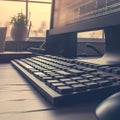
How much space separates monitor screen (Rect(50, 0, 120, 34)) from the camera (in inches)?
28.8

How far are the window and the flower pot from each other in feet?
0.89

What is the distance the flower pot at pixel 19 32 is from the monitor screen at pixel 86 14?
764 mm

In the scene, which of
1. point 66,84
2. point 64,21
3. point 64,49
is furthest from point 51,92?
point 64,49

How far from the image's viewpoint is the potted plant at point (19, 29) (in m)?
2.08

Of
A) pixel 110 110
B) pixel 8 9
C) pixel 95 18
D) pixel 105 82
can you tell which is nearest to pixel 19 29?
pixel 8 9

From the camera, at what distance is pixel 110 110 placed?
34cm

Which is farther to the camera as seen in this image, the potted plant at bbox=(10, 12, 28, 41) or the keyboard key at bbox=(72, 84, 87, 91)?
the potted plant at bbox=(10, 12, 28, 41)

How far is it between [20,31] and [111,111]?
1.80 m

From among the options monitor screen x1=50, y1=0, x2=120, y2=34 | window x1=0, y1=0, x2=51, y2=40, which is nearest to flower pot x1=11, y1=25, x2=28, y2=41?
window x1=0, y1=0, x2=51, y2=40

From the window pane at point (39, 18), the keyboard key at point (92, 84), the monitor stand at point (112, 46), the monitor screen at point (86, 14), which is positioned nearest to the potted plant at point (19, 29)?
the window pane at point (39, 18)

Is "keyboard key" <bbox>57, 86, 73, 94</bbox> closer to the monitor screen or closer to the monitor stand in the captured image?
the monitor screen

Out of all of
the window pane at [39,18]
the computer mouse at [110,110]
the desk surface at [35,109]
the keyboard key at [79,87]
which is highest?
the window pane at [39,18]

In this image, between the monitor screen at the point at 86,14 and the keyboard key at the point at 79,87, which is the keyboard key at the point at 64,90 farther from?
the monitor screen at the point at 86,14

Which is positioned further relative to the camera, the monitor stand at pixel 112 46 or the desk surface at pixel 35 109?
the monitor stand at pixel 112 46
